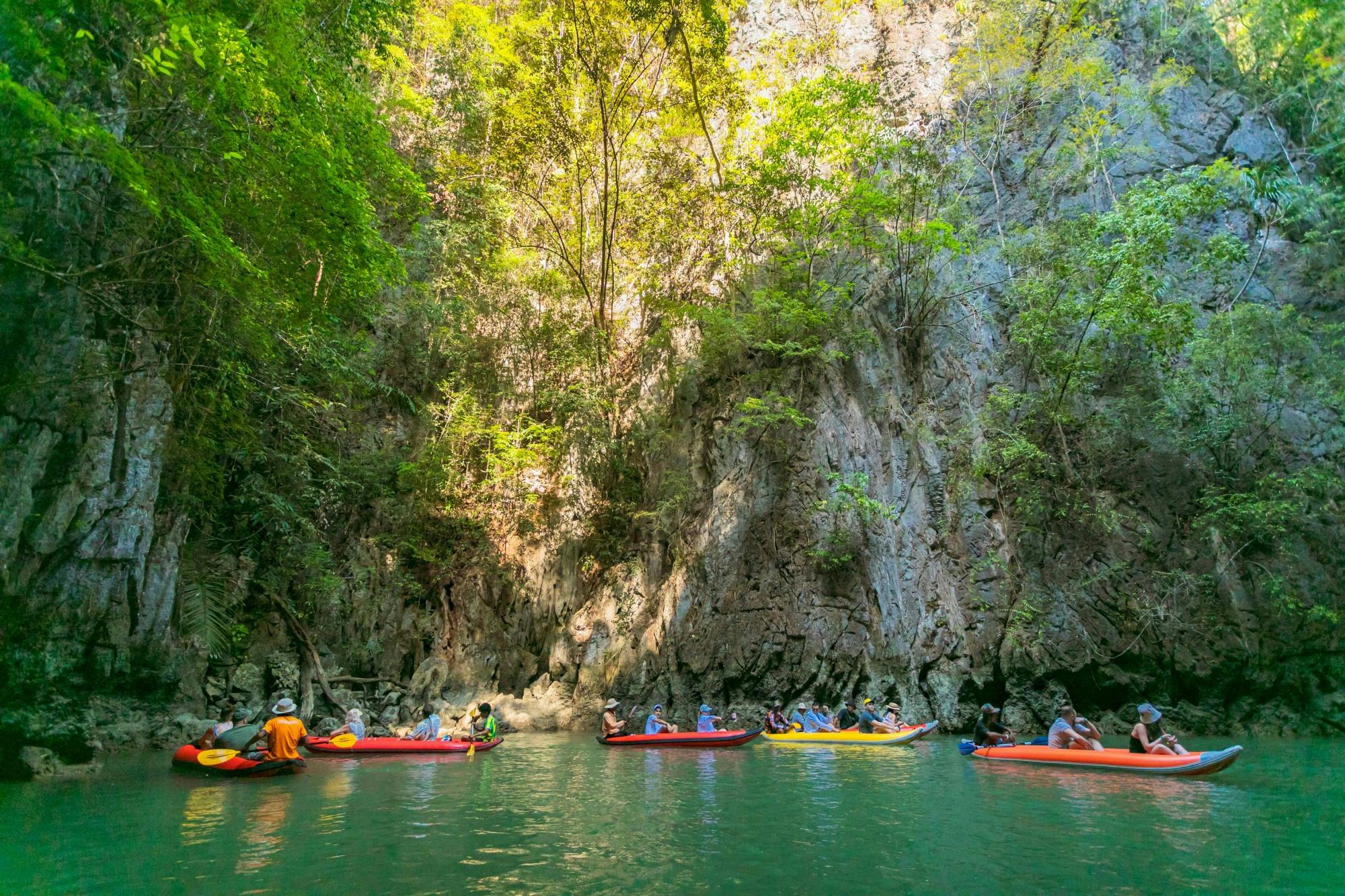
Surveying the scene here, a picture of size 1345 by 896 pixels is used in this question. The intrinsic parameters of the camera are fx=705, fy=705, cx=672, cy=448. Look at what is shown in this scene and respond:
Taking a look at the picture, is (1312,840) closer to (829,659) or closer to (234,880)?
(234,880)

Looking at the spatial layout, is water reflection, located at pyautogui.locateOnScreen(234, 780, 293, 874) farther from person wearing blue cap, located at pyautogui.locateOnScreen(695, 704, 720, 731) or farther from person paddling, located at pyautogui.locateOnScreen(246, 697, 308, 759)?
person wearing blue cap, located at pyautogui.locateOnScreen(695, 704, 720, 731)

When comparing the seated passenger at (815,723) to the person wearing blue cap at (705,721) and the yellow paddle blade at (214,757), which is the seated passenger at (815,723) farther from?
the yellow paddle blade at (214,757)

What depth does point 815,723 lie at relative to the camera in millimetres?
13703

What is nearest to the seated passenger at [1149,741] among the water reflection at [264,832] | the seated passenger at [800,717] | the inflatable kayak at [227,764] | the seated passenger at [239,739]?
the seated passenger at [800,717]

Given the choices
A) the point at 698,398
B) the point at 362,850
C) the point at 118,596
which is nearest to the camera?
the point at 362,850

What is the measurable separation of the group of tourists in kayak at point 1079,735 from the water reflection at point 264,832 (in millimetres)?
9616

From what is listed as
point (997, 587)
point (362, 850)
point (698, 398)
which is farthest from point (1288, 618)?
point (362, 850)

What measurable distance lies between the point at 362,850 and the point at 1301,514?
1809 centimetres

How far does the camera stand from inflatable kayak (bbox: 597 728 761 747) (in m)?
12.3

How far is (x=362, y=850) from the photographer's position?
5125mm

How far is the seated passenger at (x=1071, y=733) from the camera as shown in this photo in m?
9.81

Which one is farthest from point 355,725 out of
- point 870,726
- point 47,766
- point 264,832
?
point 870,726

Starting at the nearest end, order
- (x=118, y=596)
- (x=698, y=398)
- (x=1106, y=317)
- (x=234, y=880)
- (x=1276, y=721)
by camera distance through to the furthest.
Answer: (x=234, y=880) → (x=118, y=596) → (x=1276, y=721) → (x=1106, y=317) → (x=698, y=398)

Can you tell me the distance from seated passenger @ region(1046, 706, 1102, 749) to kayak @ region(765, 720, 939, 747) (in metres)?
2.87
